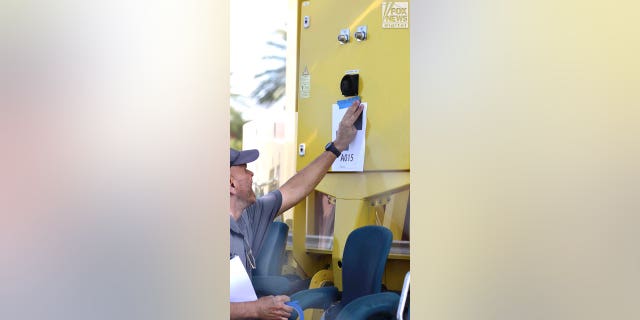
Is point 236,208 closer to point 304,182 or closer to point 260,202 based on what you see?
point 260,202

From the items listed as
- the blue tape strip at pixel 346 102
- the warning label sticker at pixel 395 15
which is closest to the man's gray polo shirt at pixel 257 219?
the blue tape strip at pixel 346 102

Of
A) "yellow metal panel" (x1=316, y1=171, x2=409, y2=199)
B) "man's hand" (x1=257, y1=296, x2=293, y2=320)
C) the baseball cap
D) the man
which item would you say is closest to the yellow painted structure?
"yellow metal panel" (x1=316, y1=171, x2=409, y2=199)

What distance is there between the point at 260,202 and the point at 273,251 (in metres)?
0.47

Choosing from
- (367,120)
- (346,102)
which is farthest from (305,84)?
(367,120)

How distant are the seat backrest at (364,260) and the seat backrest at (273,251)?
A: 0.48 metres

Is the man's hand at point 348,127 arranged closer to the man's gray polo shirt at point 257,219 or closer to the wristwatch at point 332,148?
the wristwatch at point 332,148

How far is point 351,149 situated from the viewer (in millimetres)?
2721

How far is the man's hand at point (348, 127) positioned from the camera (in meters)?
2.70

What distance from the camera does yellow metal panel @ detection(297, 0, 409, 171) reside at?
8.55 ft

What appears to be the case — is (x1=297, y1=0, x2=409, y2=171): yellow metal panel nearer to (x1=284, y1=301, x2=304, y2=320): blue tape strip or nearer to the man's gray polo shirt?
the man's gray polo shirt
